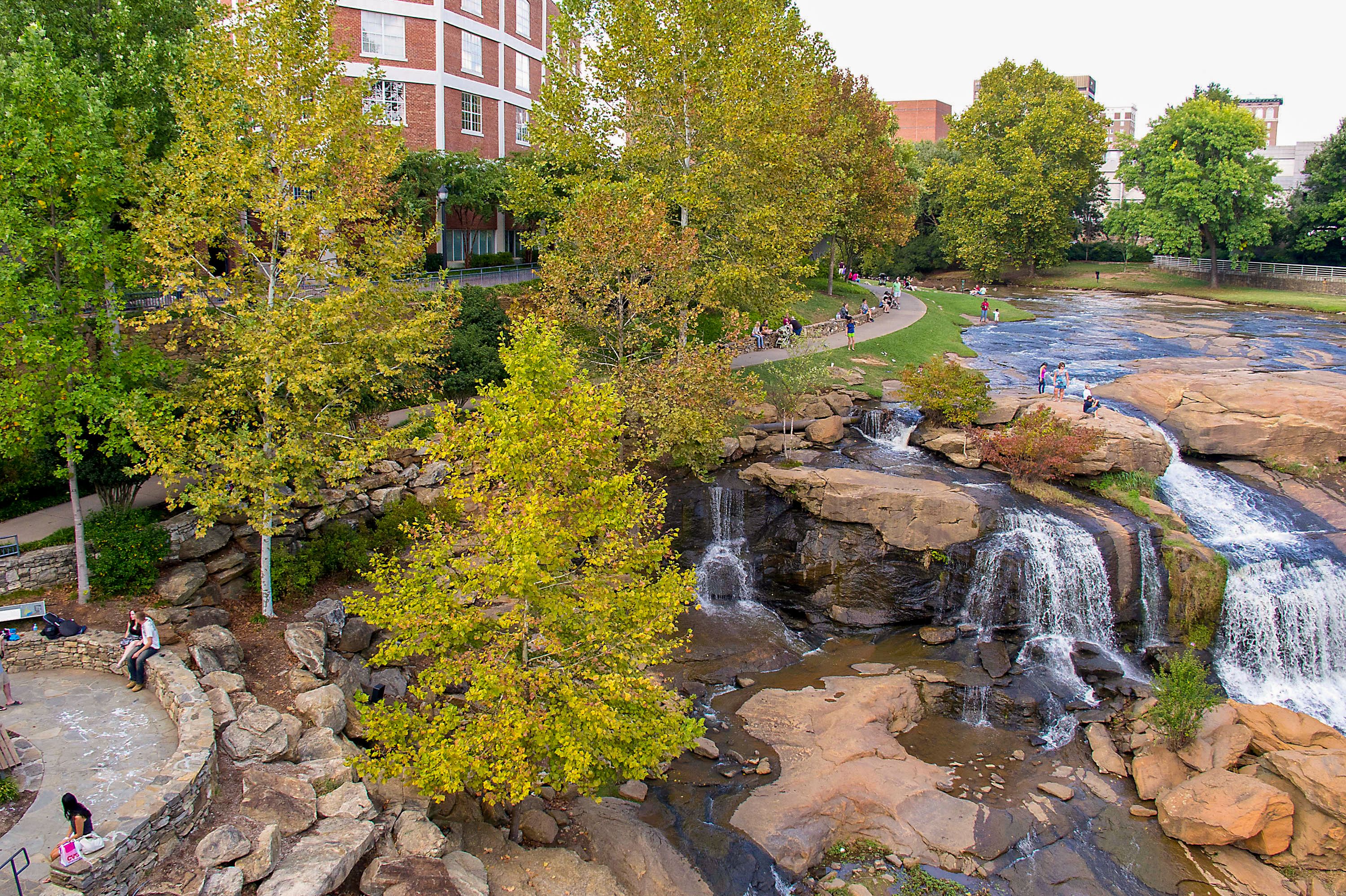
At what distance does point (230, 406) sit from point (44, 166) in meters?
5.68

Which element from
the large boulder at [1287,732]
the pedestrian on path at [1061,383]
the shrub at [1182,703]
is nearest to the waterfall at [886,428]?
the pedestrian on path at [1061,383]

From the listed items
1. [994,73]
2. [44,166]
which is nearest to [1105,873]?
[44,166]

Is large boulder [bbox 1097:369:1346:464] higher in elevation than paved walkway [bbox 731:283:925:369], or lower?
lower

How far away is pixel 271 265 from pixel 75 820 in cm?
1261

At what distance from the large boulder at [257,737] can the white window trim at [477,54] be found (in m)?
38.0

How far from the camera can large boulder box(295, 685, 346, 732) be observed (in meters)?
16.2

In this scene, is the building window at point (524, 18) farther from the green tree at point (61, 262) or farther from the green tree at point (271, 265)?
the green tree at point (61, 262)

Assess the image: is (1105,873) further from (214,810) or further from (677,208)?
(677,208)

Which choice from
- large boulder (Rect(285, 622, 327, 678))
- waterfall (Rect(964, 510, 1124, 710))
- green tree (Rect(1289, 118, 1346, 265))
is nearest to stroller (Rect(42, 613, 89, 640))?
large boulder (Rect(285, 622, 327, 678))

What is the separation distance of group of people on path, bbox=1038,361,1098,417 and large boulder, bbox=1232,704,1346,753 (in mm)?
12432

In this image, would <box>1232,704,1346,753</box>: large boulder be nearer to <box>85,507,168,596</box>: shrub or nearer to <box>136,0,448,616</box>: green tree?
<box>136,0,448,616</box>: green tree

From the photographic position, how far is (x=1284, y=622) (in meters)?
22.9

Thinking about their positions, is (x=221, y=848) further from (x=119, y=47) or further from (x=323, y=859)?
(x=119, y=47)

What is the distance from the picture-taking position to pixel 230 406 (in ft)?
63.0
